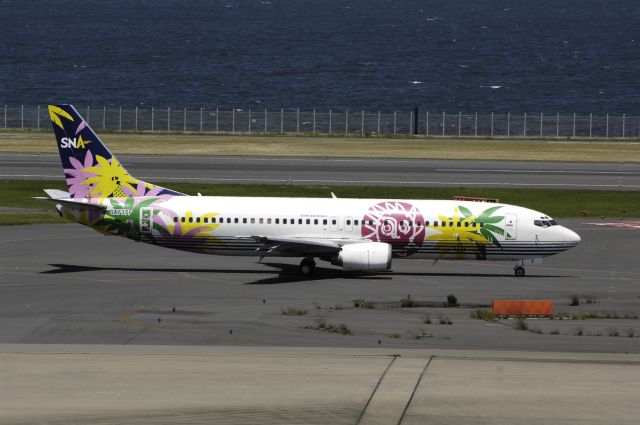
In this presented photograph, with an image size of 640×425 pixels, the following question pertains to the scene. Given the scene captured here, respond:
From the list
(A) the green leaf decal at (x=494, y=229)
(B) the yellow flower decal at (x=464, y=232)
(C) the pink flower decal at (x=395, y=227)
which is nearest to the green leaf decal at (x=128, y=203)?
(C) the pink flower decal at (x=395, y=227)

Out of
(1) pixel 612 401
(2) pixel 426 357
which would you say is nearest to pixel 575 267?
(2) pixel 426 357

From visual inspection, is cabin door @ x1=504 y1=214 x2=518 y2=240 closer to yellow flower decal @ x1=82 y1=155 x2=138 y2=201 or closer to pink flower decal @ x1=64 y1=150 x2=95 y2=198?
yellow flower decal @ x1=82 y1=155 x2=138 y2=201

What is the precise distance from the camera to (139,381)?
35.0 metres

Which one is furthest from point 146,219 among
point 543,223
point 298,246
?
point 543,223

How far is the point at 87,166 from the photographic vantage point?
58594 millimetres

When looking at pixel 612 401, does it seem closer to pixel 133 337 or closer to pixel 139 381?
pixel 139 381

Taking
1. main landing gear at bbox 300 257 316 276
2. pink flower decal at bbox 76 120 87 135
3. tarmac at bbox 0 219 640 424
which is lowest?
tarmac at bbox 0 219 640 424

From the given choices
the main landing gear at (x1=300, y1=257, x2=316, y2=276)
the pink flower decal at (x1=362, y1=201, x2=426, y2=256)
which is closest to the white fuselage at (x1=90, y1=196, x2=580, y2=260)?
the pink flower decal at (x1=362, y1=201, x2=426, y2=256)

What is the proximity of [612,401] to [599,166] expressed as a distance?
2910 inches

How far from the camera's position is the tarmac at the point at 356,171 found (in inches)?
3634

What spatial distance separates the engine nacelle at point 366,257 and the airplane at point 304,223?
954 mm

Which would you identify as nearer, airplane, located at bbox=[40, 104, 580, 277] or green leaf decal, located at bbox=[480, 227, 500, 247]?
airplane, located at bbox=[40, 104, 580, 277]

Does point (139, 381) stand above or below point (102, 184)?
below

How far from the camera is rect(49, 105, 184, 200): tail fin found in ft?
192
